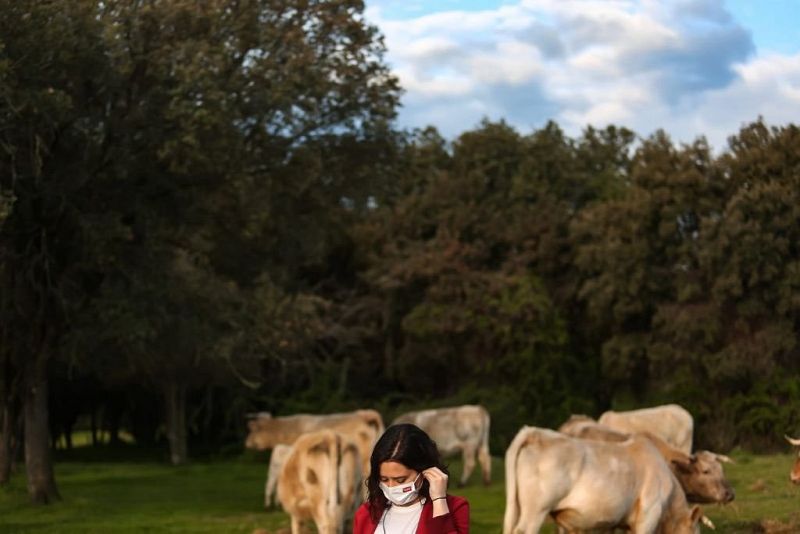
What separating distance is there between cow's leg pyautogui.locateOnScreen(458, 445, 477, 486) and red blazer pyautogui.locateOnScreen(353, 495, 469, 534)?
20.5 m

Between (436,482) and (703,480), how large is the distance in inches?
350

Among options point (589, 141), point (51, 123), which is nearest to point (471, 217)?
point (589, 141)

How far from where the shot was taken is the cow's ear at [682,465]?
1359 cm

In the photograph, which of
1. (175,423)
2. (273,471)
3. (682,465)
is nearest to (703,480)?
(682,465)

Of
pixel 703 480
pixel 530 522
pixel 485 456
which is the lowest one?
pixel 485 456

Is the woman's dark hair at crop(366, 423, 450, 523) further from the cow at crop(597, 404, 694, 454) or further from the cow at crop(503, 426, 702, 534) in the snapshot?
the cow at crop(597, 404, 694, 454)

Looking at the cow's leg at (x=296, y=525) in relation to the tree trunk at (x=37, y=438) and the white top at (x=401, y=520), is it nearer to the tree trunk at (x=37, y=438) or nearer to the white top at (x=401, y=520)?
the tree trunk at (x=37, y=438)

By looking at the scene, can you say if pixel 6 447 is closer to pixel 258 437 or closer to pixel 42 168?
pixel 258 437

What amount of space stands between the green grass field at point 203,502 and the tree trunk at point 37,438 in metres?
0.30

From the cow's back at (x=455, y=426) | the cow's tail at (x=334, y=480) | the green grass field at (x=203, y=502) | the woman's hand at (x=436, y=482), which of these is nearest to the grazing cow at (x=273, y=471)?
the green grass field at (x=203, y=502)

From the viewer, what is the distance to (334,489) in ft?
48.2

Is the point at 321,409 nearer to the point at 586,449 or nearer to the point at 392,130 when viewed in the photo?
the point at 392,130

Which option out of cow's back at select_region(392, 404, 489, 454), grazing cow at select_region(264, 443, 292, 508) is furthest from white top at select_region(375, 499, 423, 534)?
cow's back at select_region(392, 404, 489, 454)

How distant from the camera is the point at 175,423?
33125 mm
